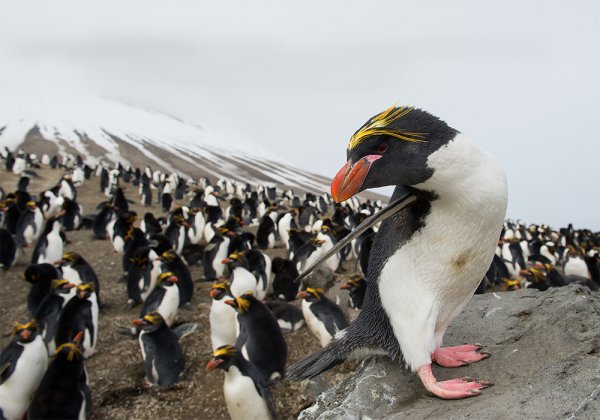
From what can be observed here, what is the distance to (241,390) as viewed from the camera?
14.8 feet

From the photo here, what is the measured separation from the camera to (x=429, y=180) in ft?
6.74

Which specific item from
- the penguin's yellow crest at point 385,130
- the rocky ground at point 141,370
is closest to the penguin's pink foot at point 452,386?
the penguin's yellow crest at point 385,130

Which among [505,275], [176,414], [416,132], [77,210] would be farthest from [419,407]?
[77,210]

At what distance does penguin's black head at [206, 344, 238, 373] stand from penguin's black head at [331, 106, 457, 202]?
2.88m

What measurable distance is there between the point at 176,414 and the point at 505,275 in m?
7.52

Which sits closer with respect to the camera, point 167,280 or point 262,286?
point 167,280

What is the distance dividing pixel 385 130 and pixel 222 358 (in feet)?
10.5

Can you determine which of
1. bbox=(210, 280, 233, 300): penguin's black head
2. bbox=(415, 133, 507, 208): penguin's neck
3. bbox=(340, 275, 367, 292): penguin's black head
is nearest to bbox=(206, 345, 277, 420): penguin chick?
bbox=(210, 280, 233, 300): penguin's black head

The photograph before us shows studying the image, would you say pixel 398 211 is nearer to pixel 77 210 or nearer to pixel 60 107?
pixel 77 210

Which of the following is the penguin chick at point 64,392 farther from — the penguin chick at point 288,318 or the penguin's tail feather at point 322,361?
the penguin's tail feather at point 322,361

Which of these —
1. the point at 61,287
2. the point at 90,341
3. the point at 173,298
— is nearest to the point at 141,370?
the point at 90,341

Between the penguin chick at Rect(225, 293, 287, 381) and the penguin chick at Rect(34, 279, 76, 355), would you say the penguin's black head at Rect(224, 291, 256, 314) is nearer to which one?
the penguin chick at Rect(225, 293, 287, 381)

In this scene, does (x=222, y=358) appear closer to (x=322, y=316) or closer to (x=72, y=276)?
(x=322, y=316)

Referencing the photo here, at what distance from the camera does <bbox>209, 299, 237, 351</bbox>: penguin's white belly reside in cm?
609
